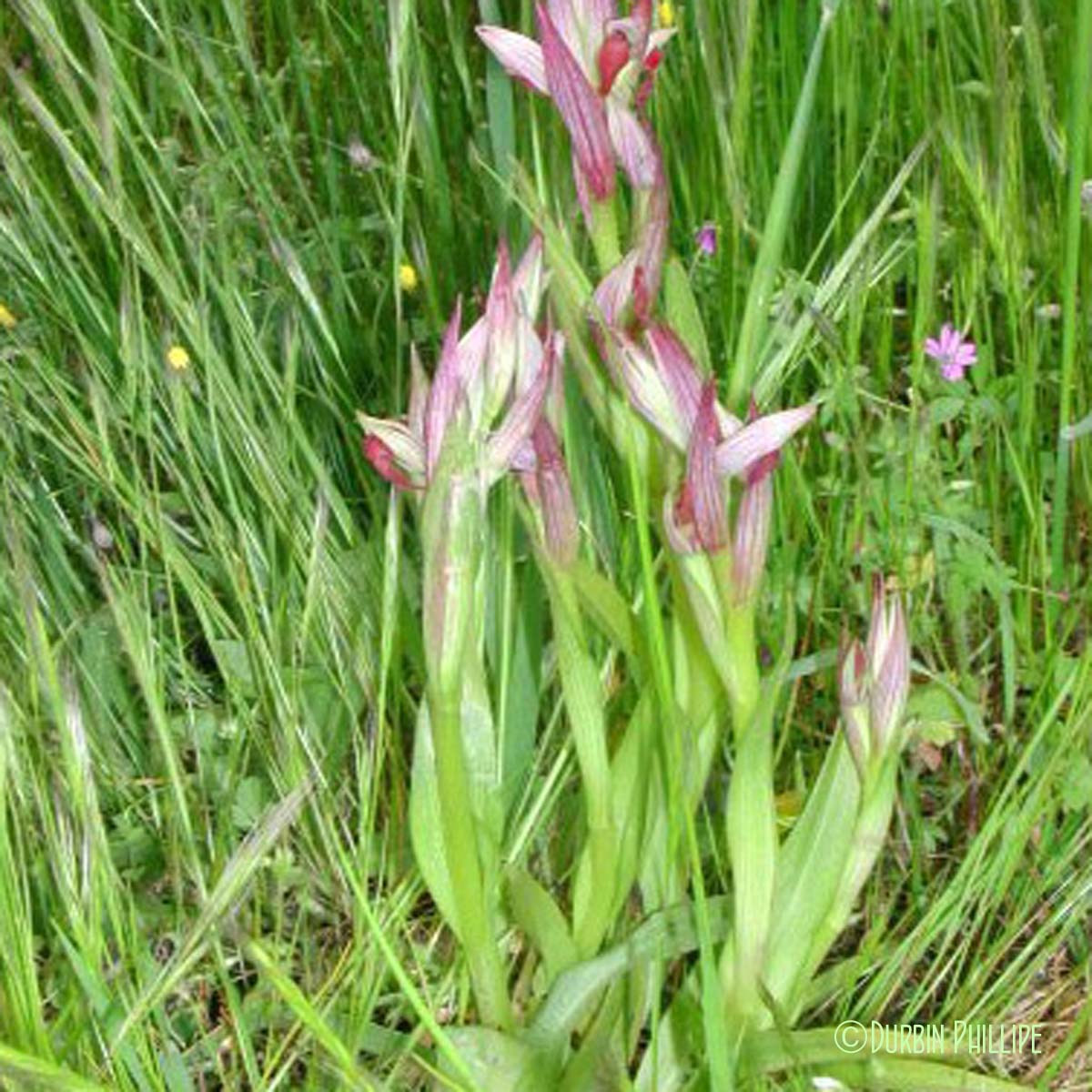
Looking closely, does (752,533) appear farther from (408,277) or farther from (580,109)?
(408,277)

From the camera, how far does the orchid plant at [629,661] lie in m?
0.82

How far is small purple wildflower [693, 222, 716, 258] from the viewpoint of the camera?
125 centimetres

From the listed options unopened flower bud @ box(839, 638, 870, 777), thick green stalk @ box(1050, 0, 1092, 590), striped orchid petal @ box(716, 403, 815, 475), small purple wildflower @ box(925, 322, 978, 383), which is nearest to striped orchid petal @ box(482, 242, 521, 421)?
striped orchid petal @ box(716, 403, 815, 475)

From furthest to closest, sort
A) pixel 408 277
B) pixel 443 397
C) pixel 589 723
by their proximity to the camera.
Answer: pixel 408 277
pixel 589 723
pixel 443 397

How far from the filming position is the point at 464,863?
0.89 m

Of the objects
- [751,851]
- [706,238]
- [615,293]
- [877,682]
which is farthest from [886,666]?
[706,238]

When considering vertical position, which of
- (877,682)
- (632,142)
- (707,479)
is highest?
(632,142)

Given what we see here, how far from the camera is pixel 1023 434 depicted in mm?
1131

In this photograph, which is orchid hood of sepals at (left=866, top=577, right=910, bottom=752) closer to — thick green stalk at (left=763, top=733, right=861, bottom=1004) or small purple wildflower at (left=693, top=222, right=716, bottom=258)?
thick green stalk at (left=763, top=733, right=861, bottom=1004)

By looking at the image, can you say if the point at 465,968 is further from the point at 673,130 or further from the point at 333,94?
the point at 333,94

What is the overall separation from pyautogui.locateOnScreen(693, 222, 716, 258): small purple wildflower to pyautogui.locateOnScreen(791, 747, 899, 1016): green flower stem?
476 mm

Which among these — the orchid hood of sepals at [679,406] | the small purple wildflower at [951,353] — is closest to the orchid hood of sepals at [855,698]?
the orchid hood of sepals at [679,406]

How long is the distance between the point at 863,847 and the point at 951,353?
1.42 ft

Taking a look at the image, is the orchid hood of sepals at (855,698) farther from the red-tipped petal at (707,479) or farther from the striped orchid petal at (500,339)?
the striped orchid petal at (500,339)
